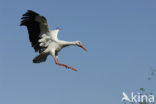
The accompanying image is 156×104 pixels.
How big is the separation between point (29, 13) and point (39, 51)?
146 cm

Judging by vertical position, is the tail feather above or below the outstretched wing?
below

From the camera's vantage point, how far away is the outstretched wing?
14.7 m

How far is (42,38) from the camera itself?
15266 mm

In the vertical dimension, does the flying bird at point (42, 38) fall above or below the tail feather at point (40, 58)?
above

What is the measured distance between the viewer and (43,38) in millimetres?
15242

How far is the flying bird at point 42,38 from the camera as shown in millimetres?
14750

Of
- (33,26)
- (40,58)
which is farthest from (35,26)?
(40,58)

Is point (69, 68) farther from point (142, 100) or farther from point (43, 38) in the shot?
point (142, 100)

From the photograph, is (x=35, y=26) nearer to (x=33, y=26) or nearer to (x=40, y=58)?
(x=33, y=26)

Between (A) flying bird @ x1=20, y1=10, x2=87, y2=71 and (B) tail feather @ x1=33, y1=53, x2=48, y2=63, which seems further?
(B) tail feather @ x1=33, y1=53, x2=48, y2=63

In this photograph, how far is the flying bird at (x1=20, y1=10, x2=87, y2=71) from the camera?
14.8 metres

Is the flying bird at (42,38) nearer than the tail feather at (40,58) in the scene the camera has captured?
Yes

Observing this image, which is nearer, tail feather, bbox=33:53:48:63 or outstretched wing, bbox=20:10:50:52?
outstretched wing, bbox=20:10:50:52

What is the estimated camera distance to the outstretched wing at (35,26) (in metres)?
14.7
